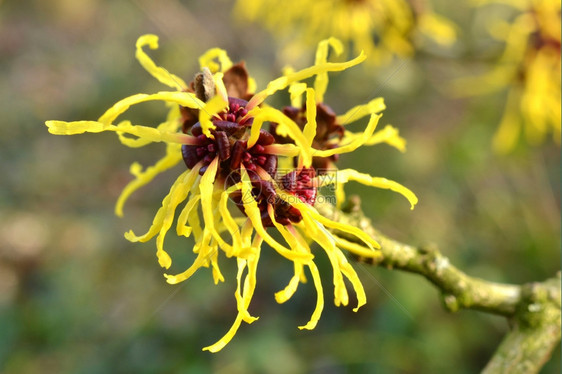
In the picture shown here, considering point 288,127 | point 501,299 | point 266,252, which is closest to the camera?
point 288,127

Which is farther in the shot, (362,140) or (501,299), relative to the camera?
(501,299)

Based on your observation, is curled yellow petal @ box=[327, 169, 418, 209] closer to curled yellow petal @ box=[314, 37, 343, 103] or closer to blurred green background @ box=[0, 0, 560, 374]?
curled yellow petal @ box=[314, 37, 343, 103]

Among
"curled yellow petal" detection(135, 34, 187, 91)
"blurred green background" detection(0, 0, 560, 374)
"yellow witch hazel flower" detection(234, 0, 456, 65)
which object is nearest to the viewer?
"curled yellow petal" detection(135, 34, 187, 91)

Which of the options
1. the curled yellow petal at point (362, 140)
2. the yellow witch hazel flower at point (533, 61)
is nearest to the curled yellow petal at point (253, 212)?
the curled yellow petal at point (362, 140)

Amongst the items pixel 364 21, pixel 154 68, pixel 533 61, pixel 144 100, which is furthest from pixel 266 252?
pixel 144 100

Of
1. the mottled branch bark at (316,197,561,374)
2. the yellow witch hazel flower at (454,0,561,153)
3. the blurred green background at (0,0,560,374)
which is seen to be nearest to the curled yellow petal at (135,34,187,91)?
the mottled branch bark at (316,197,561,374)

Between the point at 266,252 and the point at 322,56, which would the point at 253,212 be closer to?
the point at 322,56
